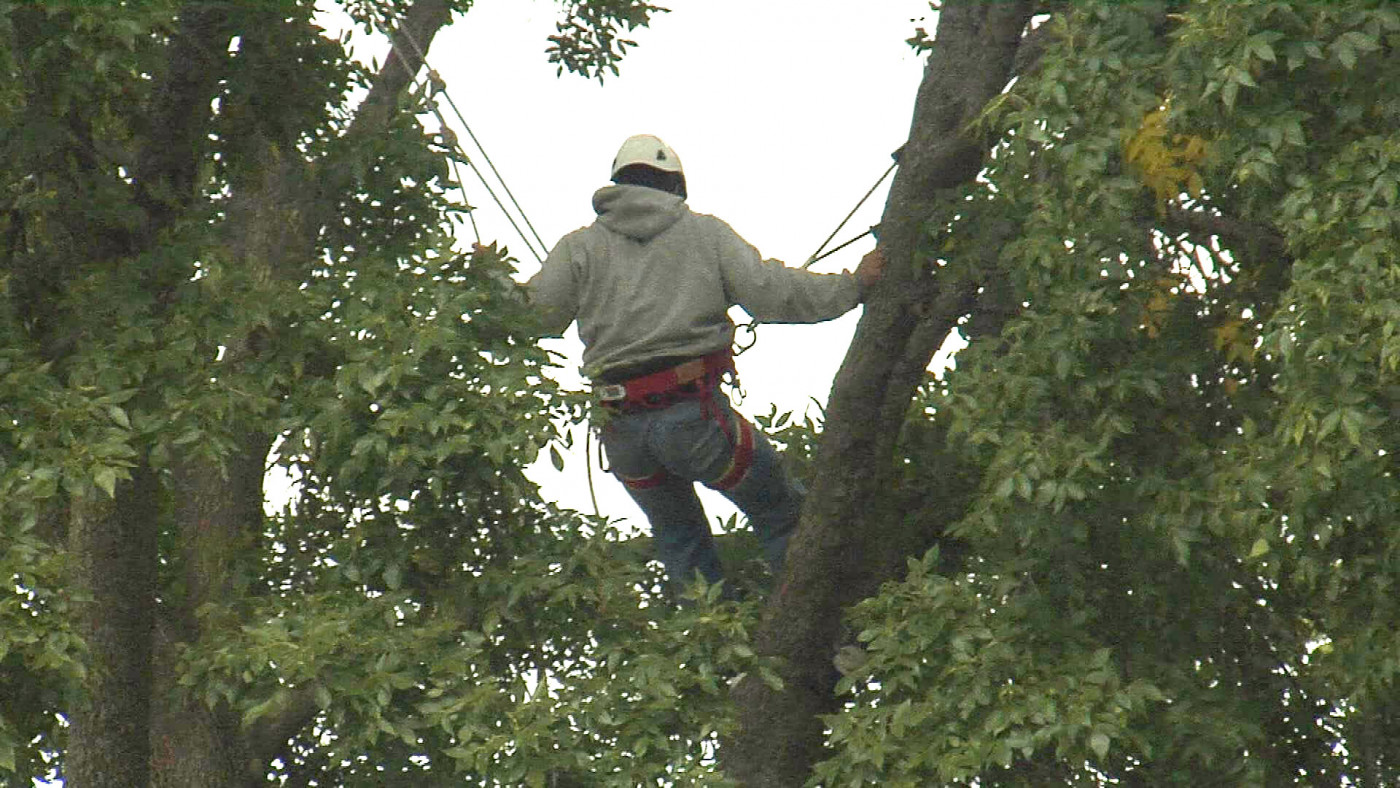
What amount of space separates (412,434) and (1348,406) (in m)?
2.67

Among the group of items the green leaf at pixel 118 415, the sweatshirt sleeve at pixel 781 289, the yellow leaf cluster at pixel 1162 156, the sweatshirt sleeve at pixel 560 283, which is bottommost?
the yellow leaf cluster at pixel 1162 156

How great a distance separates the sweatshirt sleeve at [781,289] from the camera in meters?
7.31

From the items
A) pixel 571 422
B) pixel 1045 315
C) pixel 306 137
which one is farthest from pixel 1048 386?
pixel 306 137

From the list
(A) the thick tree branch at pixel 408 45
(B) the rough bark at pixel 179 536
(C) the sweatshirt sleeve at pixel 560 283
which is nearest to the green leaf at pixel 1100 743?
(C) the sweatshirt sleeve at pixel 560 283

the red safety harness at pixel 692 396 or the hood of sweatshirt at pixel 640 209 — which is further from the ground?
the hood of sweatshirt at pixel 640 209

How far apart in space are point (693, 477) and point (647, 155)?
1082mm

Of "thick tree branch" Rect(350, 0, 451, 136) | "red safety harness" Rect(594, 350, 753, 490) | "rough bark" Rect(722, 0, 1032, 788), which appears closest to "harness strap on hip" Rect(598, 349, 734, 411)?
"red safety harness" Rect(594, 350, 753, 490)

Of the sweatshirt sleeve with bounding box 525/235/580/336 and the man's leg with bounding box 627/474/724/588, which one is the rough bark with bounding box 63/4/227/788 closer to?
the sweatshirt sleeve with bounding box 525/235/580/336

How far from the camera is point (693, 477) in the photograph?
7461 millimetres

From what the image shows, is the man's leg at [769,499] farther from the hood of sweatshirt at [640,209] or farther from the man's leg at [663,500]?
the hood of sweatshirt at [640,209]

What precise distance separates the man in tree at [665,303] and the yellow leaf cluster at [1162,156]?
4.68ft

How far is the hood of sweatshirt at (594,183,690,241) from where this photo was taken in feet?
24.1

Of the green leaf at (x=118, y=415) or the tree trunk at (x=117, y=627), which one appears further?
the tree trunk at (x=117, y=627)

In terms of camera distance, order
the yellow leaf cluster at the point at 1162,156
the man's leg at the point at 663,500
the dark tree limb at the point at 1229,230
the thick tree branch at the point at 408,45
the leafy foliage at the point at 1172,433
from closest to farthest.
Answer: the leafy foliage at the point at 1172,433 → the yellow leaf cluster at the point at 1162,156 → the dark tree limb at the point at 1229,230 → the man's leg at the point at 663,500 → the thick tree branch at the point at 408,45
